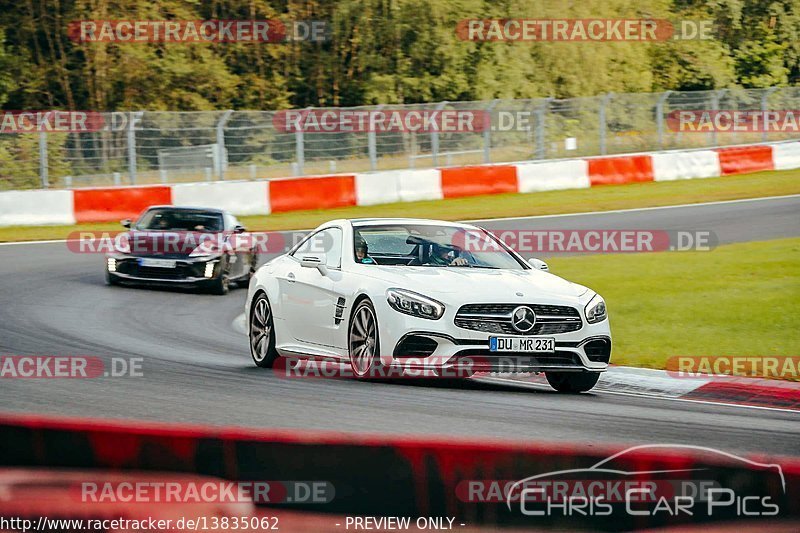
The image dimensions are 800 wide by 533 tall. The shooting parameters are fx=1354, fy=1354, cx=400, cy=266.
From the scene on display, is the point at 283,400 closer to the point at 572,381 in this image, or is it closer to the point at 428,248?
the point at 428,248

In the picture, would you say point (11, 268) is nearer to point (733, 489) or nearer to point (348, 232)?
point (348, 232)

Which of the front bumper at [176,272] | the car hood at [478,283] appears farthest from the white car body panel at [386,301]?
the front bumper at [176,272]

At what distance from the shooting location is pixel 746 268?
56.4ft

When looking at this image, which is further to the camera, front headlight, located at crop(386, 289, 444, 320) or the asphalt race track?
front headlight, located at crop(386, 289, 444, 320)

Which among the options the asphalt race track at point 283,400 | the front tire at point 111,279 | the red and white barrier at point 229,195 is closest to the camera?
the asphalt race track at point 283,400

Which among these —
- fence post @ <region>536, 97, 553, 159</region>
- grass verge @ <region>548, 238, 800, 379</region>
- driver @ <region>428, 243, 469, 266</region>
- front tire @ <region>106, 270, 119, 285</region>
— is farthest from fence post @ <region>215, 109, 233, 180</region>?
driver @ <region>428, 243, 469, 266</region>

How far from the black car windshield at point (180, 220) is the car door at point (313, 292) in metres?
7.24

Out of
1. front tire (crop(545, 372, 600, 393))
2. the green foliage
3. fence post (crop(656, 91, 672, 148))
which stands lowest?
front tire (crop(545, 372, 600, 393))

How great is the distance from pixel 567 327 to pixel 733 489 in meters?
5.59

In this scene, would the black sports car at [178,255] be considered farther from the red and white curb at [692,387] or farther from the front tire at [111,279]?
the red and white curb at [692,387]

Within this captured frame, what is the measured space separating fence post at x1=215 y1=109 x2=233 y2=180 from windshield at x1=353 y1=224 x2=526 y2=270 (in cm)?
1761

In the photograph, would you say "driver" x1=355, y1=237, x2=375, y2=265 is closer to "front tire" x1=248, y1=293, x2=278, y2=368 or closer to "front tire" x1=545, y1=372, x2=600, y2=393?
"front tire" x1=248, y1=293, x2=278, y2=368

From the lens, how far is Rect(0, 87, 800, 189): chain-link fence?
89.3ft

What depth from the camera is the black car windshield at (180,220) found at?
18.6 m
